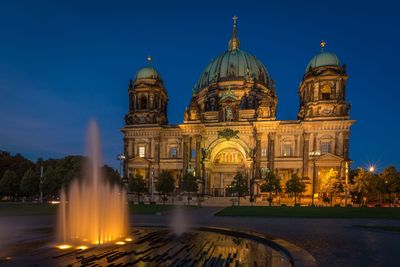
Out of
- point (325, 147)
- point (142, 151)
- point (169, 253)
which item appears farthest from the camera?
point (142, 151)

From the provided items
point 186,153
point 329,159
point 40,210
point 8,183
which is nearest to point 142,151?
point 186,153

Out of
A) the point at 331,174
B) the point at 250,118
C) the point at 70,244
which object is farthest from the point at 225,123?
the point at 70,244

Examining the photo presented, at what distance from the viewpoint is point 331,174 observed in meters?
58.7

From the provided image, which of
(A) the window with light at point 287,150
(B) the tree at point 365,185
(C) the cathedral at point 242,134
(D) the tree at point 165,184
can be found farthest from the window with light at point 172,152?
(B) the tree at point 365,185

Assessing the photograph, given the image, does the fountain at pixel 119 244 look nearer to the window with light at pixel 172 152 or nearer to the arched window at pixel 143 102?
the window with light at pixel 172 152

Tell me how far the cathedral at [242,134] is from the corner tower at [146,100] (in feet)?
0.75

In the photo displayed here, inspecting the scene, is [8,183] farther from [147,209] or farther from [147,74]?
[147,209]

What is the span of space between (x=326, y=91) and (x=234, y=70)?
83.7ft

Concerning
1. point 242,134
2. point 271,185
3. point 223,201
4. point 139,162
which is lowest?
point 223,201

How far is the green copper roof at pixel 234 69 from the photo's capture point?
82.9m

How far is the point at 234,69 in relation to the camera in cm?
8375

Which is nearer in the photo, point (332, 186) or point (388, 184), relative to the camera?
point (388, 184)

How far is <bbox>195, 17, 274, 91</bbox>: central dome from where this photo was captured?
271 ft

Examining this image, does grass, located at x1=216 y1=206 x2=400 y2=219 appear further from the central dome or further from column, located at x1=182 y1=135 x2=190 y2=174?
the central dome
